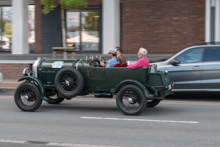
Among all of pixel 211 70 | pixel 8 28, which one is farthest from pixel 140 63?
pixel 8 28

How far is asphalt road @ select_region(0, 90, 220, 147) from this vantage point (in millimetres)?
6261

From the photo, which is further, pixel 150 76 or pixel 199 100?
pixel 199 100

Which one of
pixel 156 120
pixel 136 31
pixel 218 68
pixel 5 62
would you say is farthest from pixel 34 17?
pixel 156 120

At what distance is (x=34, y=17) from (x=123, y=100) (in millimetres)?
11967

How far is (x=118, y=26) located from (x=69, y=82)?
9198 mm

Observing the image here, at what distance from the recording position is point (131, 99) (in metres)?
8.48

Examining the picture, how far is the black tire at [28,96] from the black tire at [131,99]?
2.00m

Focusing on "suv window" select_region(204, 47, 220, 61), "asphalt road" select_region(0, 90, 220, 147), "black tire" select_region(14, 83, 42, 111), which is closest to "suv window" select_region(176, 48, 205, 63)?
"suv window" select_region(204, 47, 220, 61)

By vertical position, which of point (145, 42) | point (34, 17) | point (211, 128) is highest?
point (34, 17)

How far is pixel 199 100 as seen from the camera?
443 inches

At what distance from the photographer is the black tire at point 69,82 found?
8.66 m

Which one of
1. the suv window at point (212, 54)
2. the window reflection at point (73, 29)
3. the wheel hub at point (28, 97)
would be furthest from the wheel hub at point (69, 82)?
the window reflection at point (73, 29)

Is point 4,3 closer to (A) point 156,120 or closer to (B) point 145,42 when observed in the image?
(B) point 145,42

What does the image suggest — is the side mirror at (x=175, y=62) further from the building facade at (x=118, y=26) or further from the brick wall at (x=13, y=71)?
the brick wall at (x=13, y=71)
